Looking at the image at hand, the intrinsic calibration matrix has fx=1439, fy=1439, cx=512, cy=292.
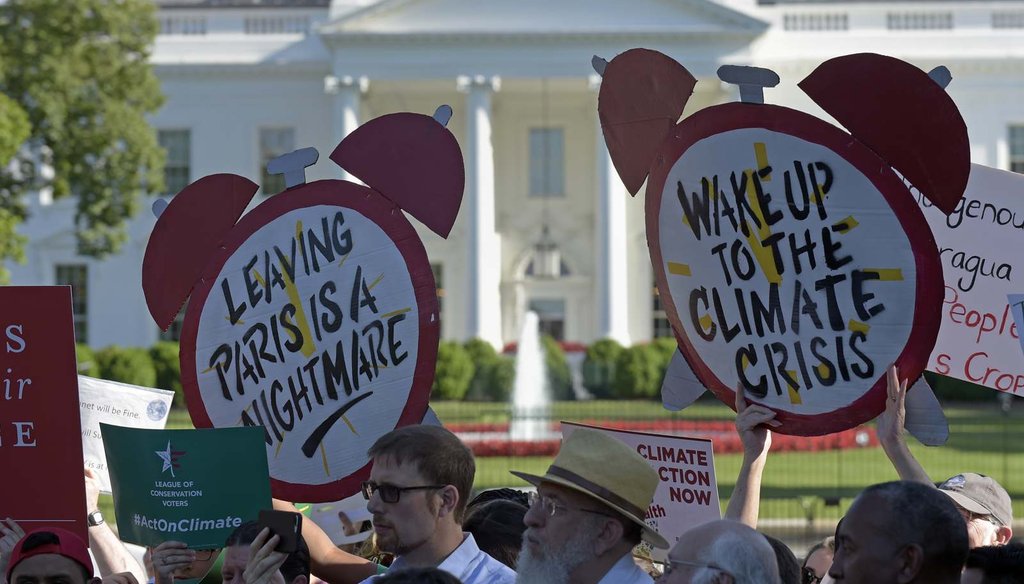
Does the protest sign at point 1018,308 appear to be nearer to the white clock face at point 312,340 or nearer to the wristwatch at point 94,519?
the white clock face at point 312,340

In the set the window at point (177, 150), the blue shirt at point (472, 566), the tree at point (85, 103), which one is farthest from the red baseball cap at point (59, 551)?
the window at point (177, 150)

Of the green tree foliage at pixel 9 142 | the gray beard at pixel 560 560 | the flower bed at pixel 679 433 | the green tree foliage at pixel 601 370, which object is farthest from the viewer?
the green tree foliage at pixel 601 370

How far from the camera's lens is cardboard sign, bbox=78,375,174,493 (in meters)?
5.36

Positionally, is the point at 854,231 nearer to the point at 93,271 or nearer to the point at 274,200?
the point at 274,200

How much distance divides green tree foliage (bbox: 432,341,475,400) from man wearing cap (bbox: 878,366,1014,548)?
93.7 feet

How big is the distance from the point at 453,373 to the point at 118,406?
2800 centimetres

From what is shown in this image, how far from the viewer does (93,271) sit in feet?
137

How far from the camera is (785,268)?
13.9 feet

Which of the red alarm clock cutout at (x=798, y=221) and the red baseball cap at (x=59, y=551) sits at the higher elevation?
the red alarm clock cutout at (x=798, y=221)

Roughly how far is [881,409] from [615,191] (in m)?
34.5

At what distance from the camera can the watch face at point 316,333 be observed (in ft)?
14.9

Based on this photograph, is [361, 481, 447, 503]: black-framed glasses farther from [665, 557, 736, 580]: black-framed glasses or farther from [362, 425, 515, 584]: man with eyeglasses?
[665, 557, 736, 580]: black-framed glasses

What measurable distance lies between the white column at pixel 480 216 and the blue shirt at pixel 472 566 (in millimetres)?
33974

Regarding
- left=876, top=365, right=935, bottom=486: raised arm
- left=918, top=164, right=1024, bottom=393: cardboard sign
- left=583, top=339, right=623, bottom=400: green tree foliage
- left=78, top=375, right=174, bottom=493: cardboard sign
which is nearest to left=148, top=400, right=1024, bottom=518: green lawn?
left=918, top=164, right=1024, bottom=393: cardboard sign
